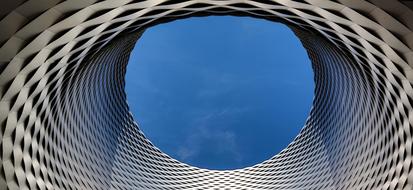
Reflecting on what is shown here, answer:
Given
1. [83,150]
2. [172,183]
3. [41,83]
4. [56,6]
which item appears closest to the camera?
[56,6]

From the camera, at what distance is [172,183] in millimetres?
60250

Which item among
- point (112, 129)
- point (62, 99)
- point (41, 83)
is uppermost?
point (112, 129)

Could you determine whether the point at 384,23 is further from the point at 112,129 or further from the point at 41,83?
the point at 112,129

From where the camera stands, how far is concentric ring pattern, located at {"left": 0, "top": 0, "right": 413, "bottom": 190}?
1609cm

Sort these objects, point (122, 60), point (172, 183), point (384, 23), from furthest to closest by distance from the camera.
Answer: point (172, 183) → point (122, 60) → point (384, 23)

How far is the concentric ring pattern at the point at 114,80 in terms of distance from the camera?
16.1 metres

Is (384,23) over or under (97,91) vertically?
under

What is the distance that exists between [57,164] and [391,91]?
19620mm

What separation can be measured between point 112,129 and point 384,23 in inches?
1287

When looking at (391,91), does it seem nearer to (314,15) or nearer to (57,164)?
(314,15)

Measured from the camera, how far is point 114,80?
138 ft

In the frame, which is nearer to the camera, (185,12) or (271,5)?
(271,5)

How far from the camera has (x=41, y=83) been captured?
19391 millimetres

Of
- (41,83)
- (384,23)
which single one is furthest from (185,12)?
(384,23)
